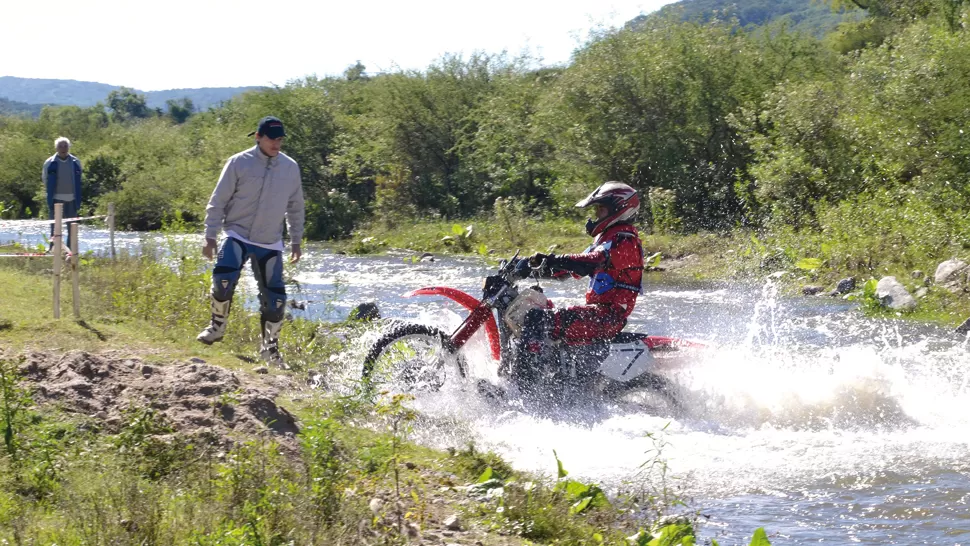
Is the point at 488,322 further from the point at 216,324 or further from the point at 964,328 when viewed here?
the point at 964,328

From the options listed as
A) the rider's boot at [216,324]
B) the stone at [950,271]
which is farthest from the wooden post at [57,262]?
the stone at [950,271]

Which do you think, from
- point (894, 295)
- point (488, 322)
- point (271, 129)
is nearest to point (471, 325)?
point (488, 322)

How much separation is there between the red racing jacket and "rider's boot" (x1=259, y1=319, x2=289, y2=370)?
2619 mm

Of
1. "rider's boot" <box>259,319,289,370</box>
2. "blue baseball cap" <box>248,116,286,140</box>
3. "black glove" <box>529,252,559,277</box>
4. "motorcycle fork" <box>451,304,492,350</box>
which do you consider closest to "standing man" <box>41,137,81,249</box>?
"rider's boot" <box>259,319,289,370</box>

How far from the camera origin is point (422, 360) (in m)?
8.86

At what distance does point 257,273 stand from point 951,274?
12224mm

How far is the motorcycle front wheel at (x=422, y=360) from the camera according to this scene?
8758 millimetres

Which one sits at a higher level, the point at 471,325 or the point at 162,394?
the point at 471,325

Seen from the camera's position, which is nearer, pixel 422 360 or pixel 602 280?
pixel 602 280

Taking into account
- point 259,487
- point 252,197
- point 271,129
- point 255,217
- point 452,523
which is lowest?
point 452,523

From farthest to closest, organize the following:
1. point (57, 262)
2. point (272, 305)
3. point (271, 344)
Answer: point (57, 262), point (271, 344), point (272, 305)

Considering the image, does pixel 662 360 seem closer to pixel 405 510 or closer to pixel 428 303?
pixel 405 510

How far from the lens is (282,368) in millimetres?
9445

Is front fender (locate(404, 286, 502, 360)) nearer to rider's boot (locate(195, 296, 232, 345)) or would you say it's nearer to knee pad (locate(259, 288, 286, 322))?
knee pad (locate(259, 288, 286, 322))
